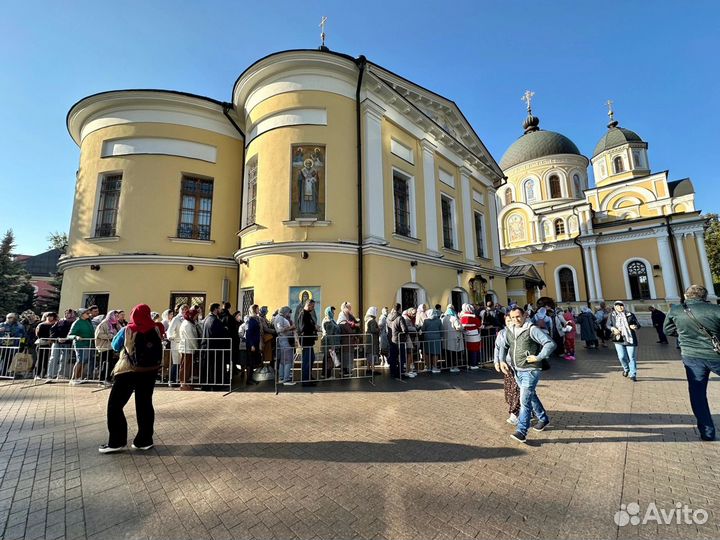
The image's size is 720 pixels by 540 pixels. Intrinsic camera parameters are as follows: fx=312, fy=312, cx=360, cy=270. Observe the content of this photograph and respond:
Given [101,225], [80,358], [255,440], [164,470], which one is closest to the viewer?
[164,470]

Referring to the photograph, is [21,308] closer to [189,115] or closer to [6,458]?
[189,115]

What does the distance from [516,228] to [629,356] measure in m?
31.1

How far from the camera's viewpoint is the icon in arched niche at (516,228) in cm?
3509

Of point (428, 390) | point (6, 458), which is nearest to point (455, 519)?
point (428, 390)

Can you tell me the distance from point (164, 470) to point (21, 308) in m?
28.7

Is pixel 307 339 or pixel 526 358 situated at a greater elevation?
pixel 307 339

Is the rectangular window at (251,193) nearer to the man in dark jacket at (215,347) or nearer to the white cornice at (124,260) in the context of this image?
the white cornice at (124,260)

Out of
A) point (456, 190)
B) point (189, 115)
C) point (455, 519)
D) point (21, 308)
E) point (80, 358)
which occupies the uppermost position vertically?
point (189, 115)

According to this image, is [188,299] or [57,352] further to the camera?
[188,299]

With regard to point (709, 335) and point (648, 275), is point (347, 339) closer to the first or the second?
point (709, 335)

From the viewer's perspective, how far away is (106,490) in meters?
3.15

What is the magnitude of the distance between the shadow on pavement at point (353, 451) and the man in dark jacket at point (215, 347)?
306cm

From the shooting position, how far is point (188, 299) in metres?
12.1

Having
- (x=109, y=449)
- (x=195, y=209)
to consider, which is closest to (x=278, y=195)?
(x=195, y=209)
